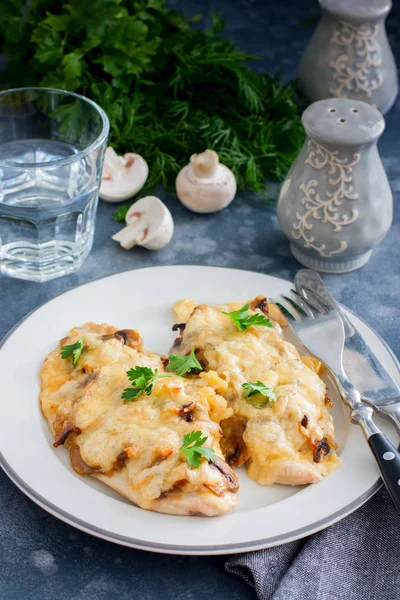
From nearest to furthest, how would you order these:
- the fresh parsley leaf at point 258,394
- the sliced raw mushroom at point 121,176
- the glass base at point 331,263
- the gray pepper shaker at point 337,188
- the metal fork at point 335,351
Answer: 1. the metal fork at point 335,351
2. the fresh parsley leaf at point 258,394
3. the gray pepper shaker at point 337,188
4. the glass base at point 331,263
5. the sliced raw mushroom at point 121,176

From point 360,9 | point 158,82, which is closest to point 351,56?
point 360,9

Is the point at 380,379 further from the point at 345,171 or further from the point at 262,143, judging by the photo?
the point at 262,143

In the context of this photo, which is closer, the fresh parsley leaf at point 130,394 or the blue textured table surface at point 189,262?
the blue textured table surface at point 189,262

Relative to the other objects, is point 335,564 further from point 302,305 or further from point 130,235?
point 130,235

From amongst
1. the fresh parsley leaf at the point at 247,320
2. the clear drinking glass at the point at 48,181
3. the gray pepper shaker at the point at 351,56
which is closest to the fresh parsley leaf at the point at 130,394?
the fresh parsley leaf at the point at 247,320

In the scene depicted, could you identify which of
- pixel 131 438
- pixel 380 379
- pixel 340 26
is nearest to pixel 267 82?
pixel 340 26

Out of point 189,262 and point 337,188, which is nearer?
point 337,188

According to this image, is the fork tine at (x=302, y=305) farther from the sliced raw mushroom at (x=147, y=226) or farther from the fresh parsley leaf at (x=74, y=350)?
the fresh parsley leaf at (x=74, y=350)

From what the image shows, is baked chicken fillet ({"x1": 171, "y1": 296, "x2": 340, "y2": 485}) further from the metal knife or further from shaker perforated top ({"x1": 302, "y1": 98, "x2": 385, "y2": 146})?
shaker perforated top ({"x1": 302, "y1": 98, "x2": 385, "y2": 146})
